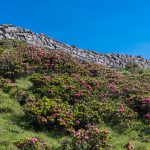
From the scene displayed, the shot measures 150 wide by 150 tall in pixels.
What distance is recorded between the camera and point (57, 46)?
137ft

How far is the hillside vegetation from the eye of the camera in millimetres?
18375

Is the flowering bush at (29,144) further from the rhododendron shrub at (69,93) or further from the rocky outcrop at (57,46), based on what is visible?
the rocky outcrop at (57,46)

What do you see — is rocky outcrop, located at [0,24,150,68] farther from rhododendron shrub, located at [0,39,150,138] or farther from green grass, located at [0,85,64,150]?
green grass, located at [0,85,64,150]

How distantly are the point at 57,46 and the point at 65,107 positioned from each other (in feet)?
66.0

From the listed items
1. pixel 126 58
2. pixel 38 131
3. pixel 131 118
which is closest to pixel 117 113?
pixel 131 118

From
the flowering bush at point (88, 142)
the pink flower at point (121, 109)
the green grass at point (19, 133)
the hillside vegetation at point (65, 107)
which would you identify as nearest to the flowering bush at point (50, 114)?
the hillside vegetation at point (65, 107)

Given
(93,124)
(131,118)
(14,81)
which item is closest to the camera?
(93,124)

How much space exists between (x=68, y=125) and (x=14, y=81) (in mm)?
7558

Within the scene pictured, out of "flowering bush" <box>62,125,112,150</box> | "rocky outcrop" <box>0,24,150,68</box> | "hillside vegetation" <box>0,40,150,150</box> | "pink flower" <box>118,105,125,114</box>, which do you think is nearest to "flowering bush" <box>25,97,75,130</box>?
"hillside vegetation" <box>0,40,150,150</box>

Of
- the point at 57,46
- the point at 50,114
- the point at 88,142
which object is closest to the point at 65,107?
the point at 50,114

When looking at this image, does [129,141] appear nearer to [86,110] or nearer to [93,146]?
[93,146]

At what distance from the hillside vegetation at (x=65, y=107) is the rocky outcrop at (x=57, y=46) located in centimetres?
864

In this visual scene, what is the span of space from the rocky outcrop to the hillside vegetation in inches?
340

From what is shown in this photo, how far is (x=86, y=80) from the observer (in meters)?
27.9
